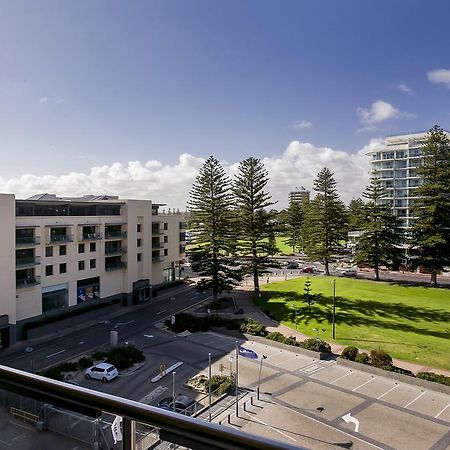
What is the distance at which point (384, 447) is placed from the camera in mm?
12641

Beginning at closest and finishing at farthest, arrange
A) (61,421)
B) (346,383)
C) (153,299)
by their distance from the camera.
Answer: (61,421) → (346,383) → (153,299)

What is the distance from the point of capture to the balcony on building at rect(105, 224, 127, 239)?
31717 millimetres

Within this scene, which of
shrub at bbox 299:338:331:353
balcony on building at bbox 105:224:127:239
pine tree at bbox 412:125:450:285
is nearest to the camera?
shrub at bbox 299:338:331:353

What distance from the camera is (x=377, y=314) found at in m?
28.4

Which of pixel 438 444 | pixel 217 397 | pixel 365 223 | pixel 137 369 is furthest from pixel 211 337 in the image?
pixel 365 223

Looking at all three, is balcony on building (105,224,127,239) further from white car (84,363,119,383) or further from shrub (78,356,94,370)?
white car (84,363,119,383)

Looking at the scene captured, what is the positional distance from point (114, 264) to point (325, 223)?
73.4ft

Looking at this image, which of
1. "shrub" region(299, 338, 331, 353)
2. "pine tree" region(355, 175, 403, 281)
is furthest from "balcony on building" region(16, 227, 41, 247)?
"pine tree" region(355, 175, 403, 281)

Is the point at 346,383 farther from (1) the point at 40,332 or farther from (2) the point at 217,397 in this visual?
(1) the point at 40,332

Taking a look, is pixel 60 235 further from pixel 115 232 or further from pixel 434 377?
pixel 434 377

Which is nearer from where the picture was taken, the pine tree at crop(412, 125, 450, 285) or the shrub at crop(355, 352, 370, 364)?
the shrub at crop(355, 352, 370, 364)

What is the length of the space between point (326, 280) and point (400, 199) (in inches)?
1085

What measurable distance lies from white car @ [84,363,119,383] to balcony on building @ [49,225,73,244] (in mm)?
11001

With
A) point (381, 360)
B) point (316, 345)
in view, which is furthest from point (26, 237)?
point (381, 360)
